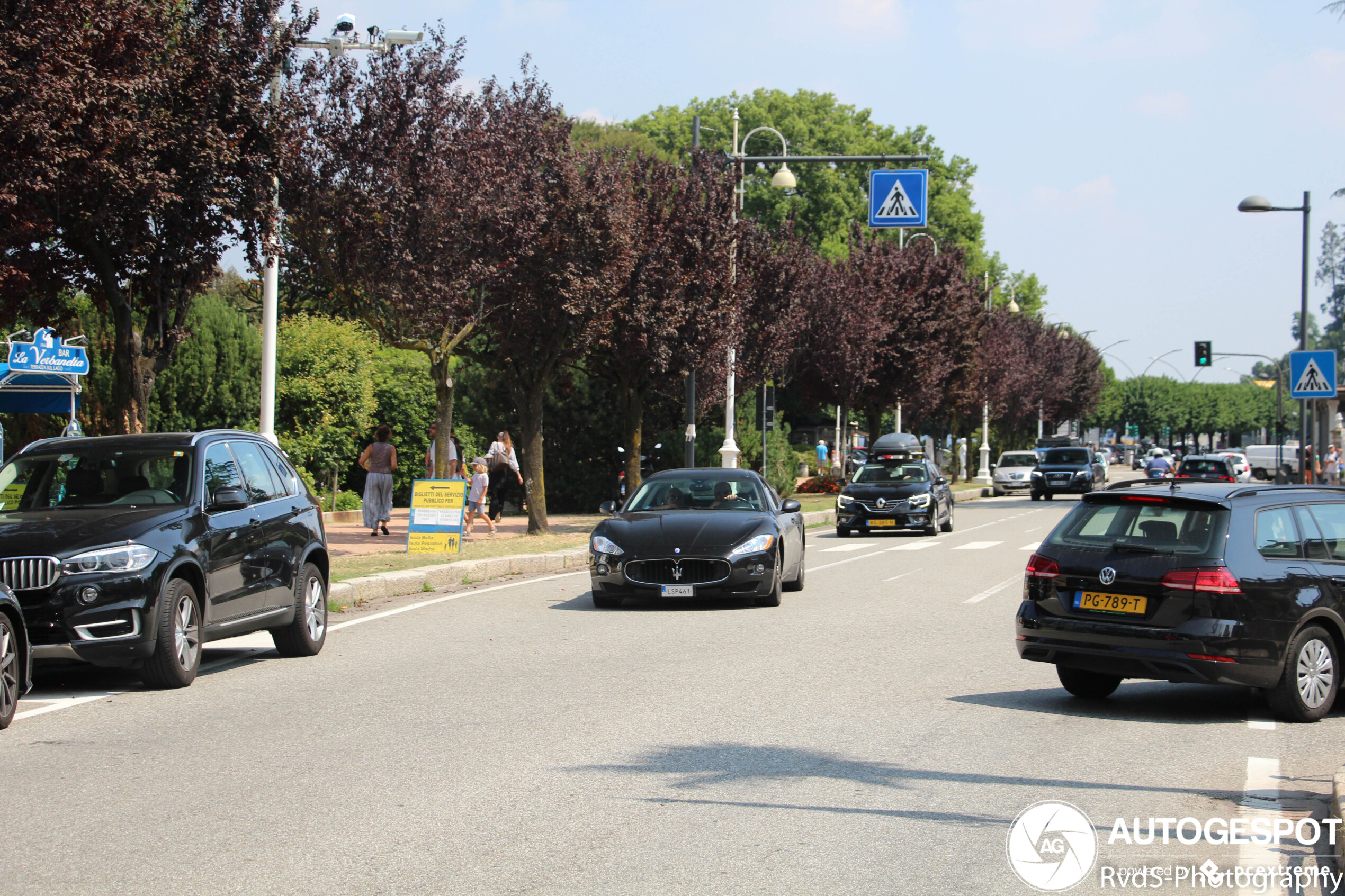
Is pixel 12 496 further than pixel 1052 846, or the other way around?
pixel 12 496

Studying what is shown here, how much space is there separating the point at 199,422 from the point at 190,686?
20.5 metres

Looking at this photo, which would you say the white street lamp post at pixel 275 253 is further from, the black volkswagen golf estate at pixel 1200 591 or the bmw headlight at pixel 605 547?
the black volkswagen golf estate at pixel 1200 591

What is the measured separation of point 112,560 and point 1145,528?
21.9 feet

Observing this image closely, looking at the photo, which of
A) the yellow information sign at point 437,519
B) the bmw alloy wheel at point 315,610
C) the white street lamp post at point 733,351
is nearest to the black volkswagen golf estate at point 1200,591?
the bmw alloy wheel at point 315,610

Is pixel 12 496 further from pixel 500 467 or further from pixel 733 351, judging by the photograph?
pixel 733 351

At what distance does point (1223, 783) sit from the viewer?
22.8ft

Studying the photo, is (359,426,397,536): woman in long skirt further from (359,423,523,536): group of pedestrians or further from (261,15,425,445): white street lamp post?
(261,15,425,445): white street lamp post

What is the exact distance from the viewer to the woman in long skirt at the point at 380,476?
2472 cm

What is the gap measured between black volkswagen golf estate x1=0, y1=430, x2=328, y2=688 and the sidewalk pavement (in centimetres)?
867

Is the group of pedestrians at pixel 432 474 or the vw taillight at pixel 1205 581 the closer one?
the vw taillight at pixel 1205 581

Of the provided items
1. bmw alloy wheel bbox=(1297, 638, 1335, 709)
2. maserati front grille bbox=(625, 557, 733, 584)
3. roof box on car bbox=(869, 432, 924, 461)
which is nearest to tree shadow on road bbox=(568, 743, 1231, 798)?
bmw alloy wheel bbox=(1297, 638, 1335, 709)

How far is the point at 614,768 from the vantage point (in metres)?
7.13

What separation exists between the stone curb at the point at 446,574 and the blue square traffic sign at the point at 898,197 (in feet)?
39.2

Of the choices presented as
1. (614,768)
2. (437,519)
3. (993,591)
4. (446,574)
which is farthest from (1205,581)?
(437,519)
